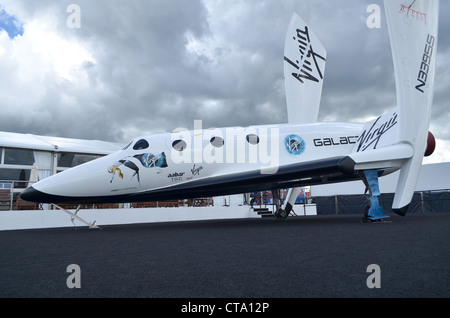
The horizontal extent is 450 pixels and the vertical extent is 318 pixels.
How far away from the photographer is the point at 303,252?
4.06 metres

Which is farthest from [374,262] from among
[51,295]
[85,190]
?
[85,190]

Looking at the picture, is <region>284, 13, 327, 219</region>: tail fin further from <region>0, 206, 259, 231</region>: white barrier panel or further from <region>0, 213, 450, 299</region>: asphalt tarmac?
<region>0, 213, 450, 299</region>: asphalt tarmac

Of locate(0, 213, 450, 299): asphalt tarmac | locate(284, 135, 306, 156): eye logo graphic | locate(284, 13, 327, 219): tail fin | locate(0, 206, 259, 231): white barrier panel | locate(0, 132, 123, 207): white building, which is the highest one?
locate(284, 13, 327, 219): tail fin

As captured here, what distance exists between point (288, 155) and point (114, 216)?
8.72 metres

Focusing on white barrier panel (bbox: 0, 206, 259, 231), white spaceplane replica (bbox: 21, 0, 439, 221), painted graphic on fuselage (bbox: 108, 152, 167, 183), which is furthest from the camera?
white barrier panel (bbox: 0, 206, 259, 231)

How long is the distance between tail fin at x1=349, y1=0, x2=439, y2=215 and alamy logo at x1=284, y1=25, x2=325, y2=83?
19.1 feet

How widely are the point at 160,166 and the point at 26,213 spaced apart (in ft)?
Result: 20.9

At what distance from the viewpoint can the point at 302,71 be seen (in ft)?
47.0

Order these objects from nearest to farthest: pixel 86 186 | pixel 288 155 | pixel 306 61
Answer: pixel 86 186 < pixel 288 155 < pixel 306 61

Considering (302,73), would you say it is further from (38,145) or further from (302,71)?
(38,145)

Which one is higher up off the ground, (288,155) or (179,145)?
(179,145)

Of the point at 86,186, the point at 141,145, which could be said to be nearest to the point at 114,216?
the point at 86,186

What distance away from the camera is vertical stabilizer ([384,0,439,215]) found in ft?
26.9

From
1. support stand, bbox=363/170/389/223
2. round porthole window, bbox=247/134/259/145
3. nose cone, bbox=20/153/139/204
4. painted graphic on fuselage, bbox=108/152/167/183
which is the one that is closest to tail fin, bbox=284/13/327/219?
round porthole window, bbox=247/134/259/145
